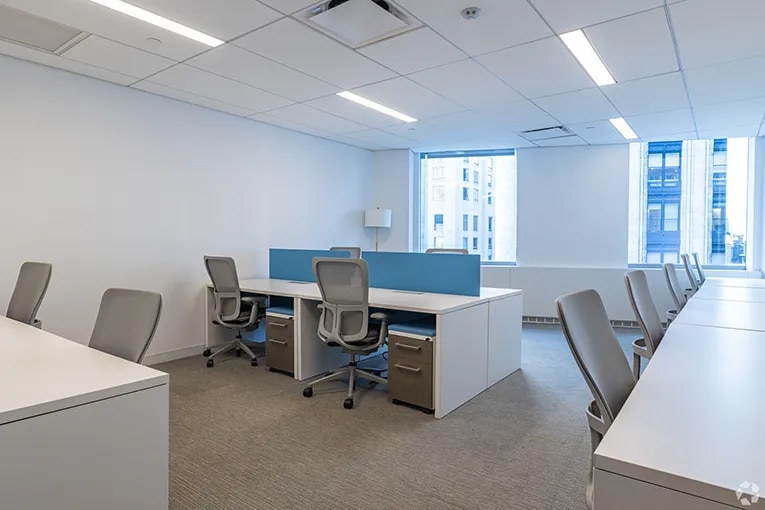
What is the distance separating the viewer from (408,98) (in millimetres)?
4363

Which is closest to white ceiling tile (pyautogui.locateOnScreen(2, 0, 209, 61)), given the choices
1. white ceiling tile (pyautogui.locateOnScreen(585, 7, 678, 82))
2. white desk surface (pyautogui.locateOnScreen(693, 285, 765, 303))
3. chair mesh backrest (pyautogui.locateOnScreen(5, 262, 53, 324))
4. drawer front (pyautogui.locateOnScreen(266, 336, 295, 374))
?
chair mesh backrest (pyautogui.locateOnScreen(5, 262, 53, 324))

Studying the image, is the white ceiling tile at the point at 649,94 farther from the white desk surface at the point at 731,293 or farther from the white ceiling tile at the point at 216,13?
the white ceiling tile at the point at 216,13

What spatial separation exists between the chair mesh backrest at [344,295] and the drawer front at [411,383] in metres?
0.37

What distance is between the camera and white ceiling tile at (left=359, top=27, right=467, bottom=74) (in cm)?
302

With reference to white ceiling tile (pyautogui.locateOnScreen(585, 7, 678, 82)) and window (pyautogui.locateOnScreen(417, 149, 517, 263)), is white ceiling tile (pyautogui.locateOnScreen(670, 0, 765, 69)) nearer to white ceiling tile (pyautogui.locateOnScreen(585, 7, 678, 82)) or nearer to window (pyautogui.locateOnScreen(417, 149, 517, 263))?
white ceiling tile (pyautogui.locateOnScreen(585, 7, 678, 82))

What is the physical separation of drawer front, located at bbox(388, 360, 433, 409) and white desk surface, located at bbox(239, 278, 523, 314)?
0.42 metres

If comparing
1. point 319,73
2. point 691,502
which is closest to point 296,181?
point 319,73

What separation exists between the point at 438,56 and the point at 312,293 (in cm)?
220

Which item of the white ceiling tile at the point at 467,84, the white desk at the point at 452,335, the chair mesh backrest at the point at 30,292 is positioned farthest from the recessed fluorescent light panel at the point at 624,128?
the chair mesh backrest at the point at 30,292

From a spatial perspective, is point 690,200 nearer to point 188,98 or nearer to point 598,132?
point 598,132

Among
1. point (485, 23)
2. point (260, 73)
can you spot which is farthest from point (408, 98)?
point (485, 23)

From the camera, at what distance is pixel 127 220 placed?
13.5 feet

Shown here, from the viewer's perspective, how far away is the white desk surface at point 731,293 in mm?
3280

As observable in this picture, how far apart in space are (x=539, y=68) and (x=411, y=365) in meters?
2.56
